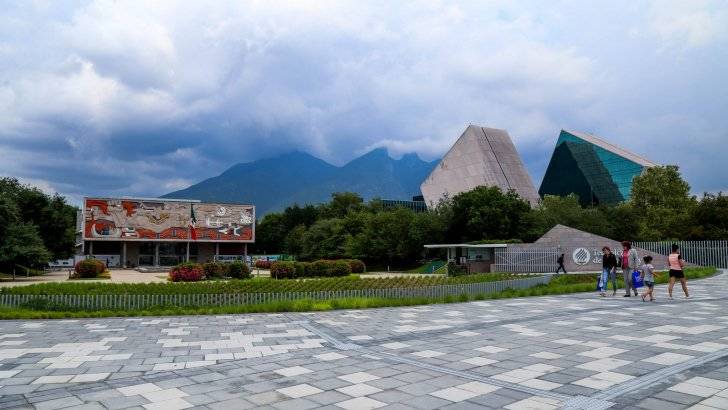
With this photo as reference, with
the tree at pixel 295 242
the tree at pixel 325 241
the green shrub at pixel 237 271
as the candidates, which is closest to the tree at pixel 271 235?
the tree at pixel 295 242

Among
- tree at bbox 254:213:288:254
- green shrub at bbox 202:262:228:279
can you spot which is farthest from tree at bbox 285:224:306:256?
green shrub at bbox 202:262:228:279

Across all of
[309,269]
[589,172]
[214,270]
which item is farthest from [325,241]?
[589,172]

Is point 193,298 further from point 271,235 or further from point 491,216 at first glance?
point 271,235

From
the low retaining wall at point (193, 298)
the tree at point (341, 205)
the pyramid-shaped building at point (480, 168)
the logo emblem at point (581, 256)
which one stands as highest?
the pyramid-shaped building at point (480, 168)

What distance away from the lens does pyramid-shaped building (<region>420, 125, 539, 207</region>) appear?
72000 millimetres

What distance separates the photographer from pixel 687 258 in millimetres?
33719

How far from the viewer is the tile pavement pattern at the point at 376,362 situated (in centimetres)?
557

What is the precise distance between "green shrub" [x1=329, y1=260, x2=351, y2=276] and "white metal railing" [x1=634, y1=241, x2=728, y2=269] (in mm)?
20810

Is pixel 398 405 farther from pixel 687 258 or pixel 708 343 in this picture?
pixel 687 258

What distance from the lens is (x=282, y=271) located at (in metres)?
37.5

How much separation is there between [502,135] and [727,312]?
69.0 metres

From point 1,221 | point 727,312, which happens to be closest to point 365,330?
point 727,312

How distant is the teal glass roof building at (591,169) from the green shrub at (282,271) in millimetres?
59424

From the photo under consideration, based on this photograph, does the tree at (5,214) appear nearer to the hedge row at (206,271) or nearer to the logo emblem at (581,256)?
the hedge row at (206,271)
